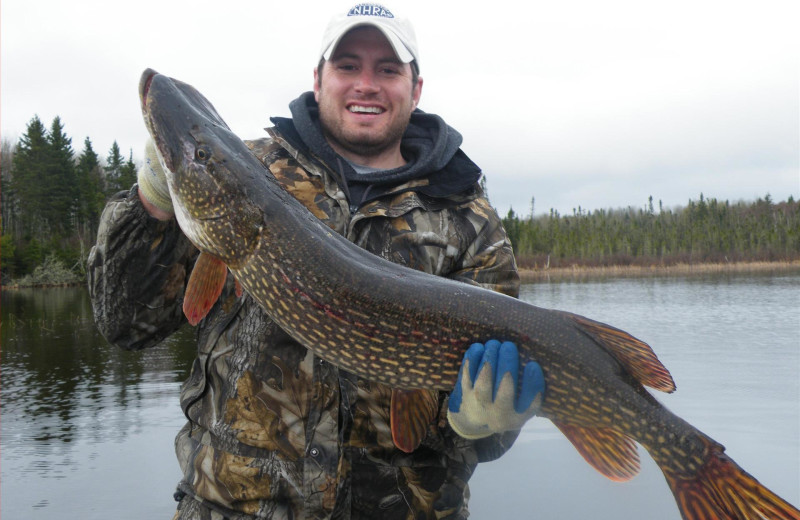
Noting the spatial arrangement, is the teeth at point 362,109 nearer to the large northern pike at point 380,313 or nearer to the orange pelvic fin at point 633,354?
the large northern pike at point 380,313

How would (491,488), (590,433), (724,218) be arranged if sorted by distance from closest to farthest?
(590,433), (491,488), (724,218)

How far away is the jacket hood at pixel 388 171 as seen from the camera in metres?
2.34

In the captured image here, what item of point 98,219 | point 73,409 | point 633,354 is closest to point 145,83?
point 633,354

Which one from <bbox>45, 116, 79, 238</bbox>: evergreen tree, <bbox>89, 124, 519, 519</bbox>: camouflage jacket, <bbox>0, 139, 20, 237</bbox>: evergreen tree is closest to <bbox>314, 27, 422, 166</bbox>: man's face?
<bbox>89, 124, 519, 519</bbox>: camouflage jacket

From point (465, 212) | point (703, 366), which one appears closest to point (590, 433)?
point (465, 212)

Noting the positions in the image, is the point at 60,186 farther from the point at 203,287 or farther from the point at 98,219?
the point at 203,287

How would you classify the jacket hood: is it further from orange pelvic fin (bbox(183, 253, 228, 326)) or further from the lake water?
the lake water

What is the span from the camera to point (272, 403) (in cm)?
200

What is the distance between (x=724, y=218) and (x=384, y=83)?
4458 centimetres

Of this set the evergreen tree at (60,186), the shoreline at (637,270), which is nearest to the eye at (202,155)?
the shoreline at (637,270)

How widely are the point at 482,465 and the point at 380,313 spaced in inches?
131

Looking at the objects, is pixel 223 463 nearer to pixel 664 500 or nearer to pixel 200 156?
pixel 200 156

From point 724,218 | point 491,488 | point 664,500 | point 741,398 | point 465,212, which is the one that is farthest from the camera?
point 724,218

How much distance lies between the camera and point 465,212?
245 cm
